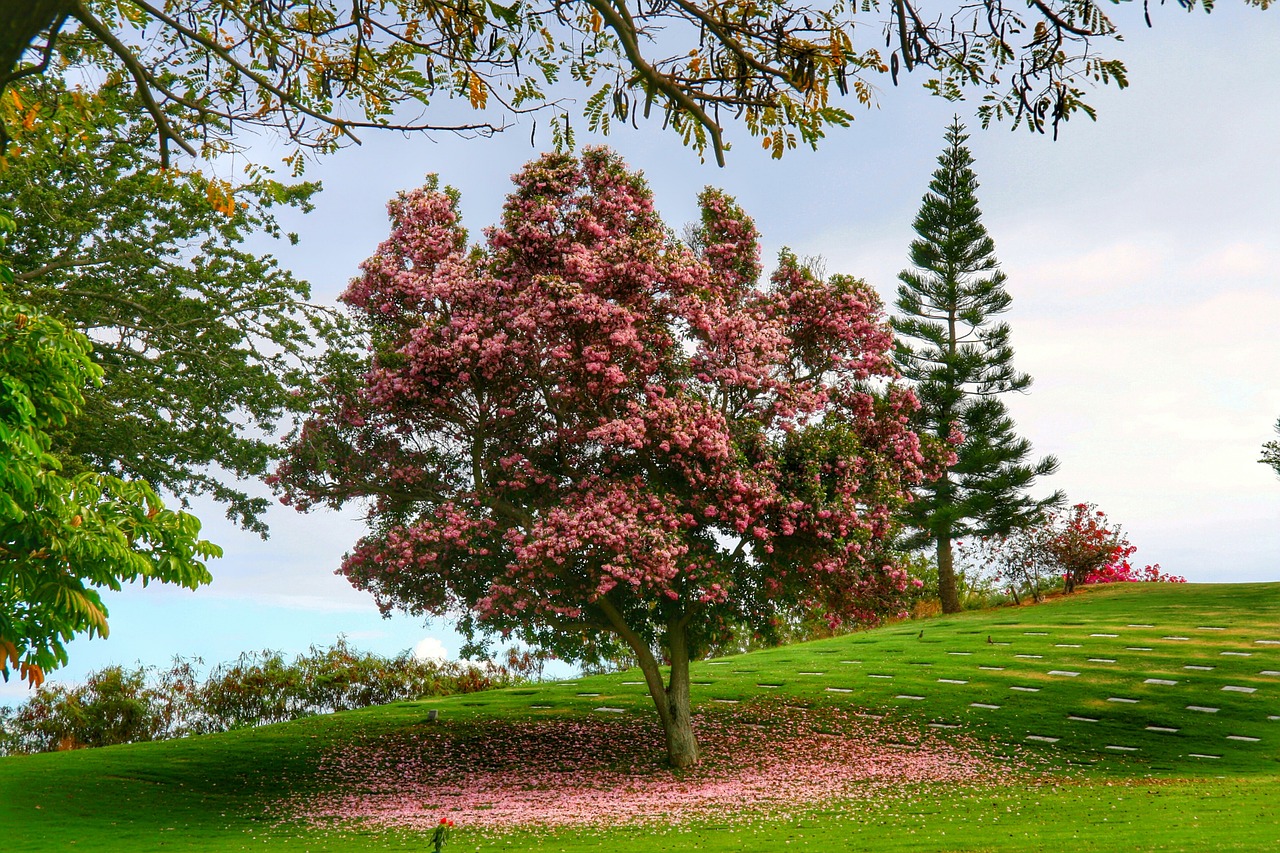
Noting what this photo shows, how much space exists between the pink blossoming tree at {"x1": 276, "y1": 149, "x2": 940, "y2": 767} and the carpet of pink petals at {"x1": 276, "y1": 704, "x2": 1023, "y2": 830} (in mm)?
1677

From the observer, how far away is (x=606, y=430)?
1446 centimetres

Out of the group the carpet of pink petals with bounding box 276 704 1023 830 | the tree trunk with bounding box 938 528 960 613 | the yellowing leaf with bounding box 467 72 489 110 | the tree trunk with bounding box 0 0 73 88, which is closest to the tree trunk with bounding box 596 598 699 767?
the carpet of pink petals with bounding box 276 704 1023 830

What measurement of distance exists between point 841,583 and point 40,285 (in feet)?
46.4

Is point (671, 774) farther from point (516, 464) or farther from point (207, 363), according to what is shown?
point (207, 363)

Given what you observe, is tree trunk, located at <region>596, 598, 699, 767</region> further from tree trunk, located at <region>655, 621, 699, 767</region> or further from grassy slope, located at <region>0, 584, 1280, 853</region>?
grassy slope, located at <region>0, 584, 1280, 853</region>

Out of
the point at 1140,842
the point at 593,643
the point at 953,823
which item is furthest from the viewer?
the point at 593,643

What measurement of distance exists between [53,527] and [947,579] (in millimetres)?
34882

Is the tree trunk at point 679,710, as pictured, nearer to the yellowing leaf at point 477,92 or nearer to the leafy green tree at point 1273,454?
the yellowing leaf at point 477,92

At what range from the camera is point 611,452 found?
15.8 meters

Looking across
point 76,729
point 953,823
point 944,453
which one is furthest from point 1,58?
point 76,729

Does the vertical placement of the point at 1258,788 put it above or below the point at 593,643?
below

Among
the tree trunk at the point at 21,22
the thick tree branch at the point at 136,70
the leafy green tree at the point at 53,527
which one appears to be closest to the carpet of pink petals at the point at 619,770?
the leafy green tree at the point at 53,527

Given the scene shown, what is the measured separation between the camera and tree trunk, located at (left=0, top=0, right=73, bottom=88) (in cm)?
455

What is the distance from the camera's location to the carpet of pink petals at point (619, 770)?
555 inches
